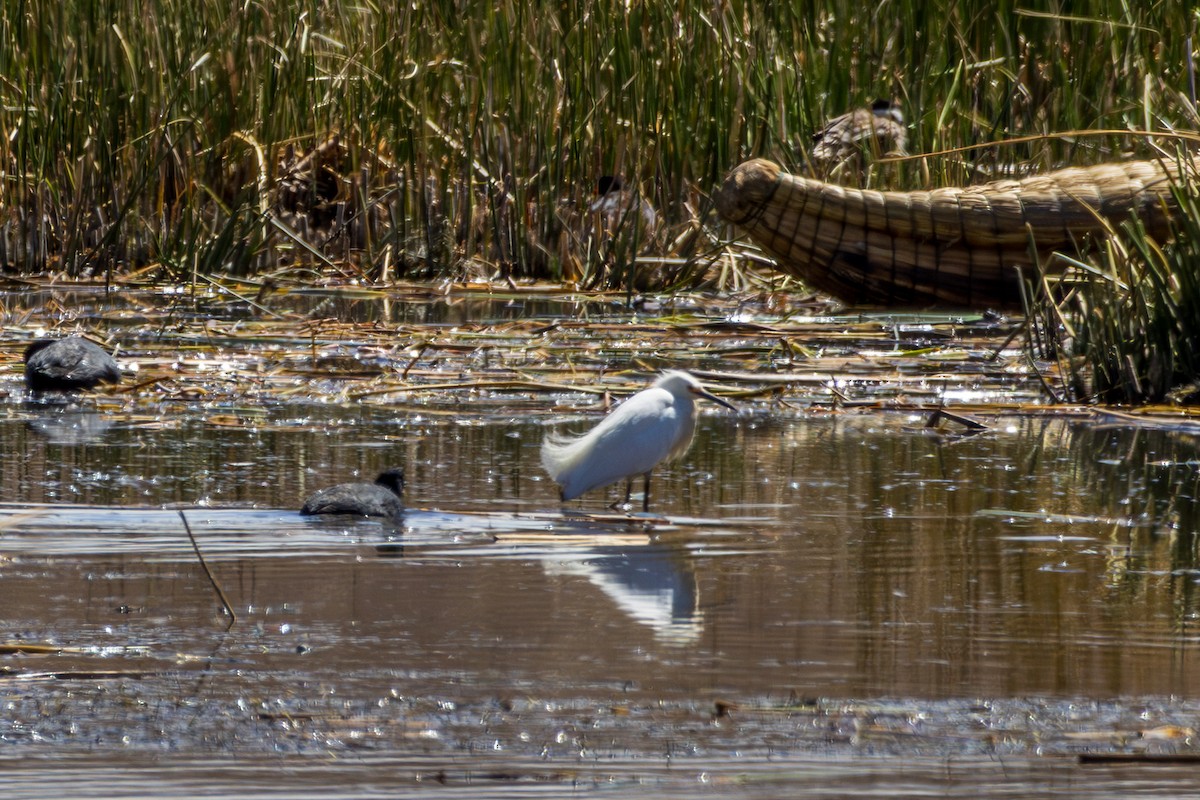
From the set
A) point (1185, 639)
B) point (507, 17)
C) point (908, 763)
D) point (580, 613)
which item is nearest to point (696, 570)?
→ point (580, 613)

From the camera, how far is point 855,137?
10.1m

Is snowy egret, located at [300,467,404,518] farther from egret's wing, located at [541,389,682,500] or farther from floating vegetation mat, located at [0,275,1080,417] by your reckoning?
floating vegetation mat, located at [0,275,1080,417]

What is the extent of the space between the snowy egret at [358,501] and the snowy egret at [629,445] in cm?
54

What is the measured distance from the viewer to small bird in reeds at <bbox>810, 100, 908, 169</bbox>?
10.1 meters

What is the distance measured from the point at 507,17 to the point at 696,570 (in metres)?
7.21

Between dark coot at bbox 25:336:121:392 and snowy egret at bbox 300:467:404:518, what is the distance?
7.96ft

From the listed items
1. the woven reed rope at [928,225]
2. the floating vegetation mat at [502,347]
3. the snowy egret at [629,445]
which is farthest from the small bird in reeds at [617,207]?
the snowy egret at [629,445]

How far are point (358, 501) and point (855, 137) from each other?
248 inches

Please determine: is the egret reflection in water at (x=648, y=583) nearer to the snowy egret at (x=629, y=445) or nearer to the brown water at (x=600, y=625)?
the brown water at (x=600, y=625)

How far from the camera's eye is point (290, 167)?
11.4 m

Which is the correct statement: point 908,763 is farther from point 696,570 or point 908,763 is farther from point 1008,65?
point 1008,65

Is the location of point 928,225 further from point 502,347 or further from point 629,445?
point 629,445

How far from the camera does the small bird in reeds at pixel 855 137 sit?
10.1 metres

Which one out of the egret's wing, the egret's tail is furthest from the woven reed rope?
the egret's tail
